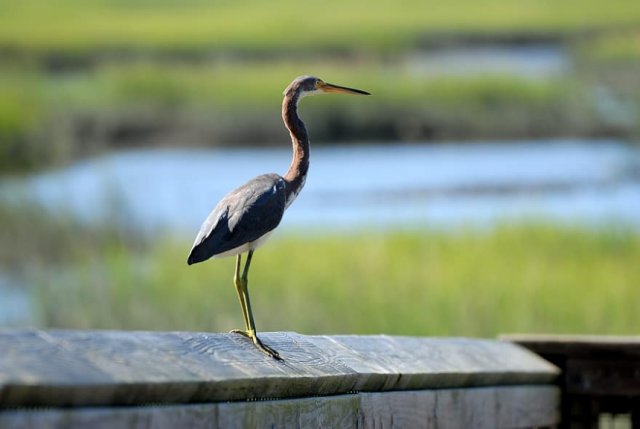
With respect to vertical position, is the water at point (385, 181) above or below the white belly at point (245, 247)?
above

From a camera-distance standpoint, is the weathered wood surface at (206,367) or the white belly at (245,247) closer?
the weathered wood surface at (206,367)

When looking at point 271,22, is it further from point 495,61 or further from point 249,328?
point 249,328

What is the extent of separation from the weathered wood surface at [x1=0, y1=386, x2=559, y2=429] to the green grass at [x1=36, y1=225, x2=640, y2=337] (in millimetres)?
2819

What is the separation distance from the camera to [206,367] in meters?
1.96

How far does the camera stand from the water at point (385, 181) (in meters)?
10.1

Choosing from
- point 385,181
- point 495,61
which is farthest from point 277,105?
point 495,61

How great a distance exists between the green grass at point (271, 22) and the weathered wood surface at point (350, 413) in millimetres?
12225

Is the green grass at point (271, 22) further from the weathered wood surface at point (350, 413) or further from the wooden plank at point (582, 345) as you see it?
the weathered wood surface at point (350, 413)

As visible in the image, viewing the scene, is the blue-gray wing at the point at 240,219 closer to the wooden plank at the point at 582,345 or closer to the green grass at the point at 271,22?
the wooden plank at the point at 582,345

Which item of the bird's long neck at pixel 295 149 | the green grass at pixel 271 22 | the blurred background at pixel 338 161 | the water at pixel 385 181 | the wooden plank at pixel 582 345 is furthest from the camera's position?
the green grass at pixel 271 22

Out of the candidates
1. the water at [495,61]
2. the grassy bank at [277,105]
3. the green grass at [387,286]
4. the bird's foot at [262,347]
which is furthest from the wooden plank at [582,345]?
the water at [495,61]

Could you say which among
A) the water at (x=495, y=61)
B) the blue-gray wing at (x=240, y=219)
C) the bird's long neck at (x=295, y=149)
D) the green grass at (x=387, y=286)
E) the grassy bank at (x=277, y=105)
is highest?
the water at (x=495, y=61)

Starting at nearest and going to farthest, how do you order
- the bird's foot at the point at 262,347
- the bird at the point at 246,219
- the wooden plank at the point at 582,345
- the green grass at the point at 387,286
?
the bird's foot at the point at 262,347 → the bird at the point at 246,219 → the wooden plank at the point at 582,345 → the green grass at the point at 387,286

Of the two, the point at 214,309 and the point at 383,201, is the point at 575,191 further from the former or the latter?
the point at 214,309
